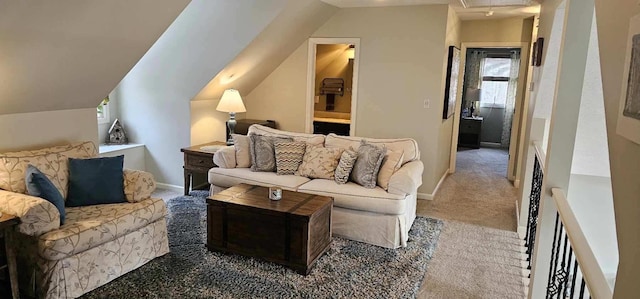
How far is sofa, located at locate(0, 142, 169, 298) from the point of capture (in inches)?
97.7

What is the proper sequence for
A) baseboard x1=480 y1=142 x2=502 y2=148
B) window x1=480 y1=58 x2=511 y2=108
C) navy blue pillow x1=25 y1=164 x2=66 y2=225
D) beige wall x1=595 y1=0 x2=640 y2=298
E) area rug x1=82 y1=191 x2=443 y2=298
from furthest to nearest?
baseboard x1=480 y1=142 x2=502 y2=148
window x1=480 y1=58 x2=511 y2=108
area rug x1=82 y1=191 x2=443 y2=298
navy blue pillow x1=25 y1=164 x2=66 y2=225
beige wall x1=595 y1=0 x2=640 y2=298

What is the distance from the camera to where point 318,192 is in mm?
3711

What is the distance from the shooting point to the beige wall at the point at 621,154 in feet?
3.19

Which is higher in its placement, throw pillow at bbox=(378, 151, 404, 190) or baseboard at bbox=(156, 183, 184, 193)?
throw pillow at bbox=(378, 151, 404, 190)

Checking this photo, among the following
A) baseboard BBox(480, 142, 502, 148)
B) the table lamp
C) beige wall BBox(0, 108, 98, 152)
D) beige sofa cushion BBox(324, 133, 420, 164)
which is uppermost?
the table lamp

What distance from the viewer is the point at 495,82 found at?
29.3 ft

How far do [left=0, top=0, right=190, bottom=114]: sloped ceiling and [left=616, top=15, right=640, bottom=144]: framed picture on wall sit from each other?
2730mm

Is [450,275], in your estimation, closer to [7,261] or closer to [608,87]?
[608,87]

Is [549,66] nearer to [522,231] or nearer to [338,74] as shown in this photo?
[522,231]

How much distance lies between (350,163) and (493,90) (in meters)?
6.44

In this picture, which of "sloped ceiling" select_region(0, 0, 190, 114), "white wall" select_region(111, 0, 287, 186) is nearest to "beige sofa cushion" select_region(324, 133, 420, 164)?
"white wall" select_region(111, 0, 287, 186)

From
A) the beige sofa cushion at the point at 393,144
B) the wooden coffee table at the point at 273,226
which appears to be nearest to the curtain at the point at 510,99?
the beige sofa cushion at the point at 393,144

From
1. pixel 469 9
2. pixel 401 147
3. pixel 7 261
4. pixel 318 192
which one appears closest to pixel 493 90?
pixel 469 9

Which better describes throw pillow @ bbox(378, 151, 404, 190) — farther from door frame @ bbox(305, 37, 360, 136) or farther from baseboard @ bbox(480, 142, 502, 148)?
baseboard @ bbox(480, 142, 502, 148)
